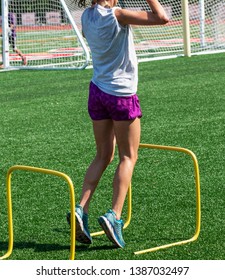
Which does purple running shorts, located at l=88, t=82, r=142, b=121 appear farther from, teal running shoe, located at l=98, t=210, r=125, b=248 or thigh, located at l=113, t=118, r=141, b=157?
teal running shoe, located at l=98, t=210, r=125, b=248

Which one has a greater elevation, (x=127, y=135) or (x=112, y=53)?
(x=112, y=53)

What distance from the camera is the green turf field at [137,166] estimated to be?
19.4ft

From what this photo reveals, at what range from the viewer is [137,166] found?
833 cm

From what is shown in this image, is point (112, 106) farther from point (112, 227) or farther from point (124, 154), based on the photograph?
point (112, 227)

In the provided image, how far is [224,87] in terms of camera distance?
1386cm

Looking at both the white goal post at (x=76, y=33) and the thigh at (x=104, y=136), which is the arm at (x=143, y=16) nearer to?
the thigh at (x=104, y=136)

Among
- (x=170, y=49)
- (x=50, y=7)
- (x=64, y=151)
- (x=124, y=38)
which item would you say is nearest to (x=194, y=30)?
(x=170, y=49)

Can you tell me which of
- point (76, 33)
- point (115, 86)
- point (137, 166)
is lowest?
point (76, 33)

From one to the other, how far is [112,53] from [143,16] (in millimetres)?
332

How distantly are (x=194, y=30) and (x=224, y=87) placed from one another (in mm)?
9731

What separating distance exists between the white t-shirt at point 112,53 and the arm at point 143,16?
7 cm

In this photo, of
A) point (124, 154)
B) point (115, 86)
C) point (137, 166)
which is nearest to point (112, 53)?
point (115, 86)
